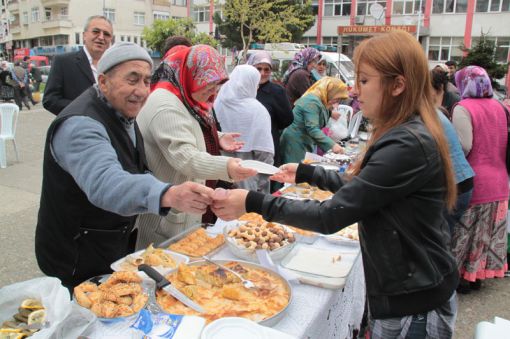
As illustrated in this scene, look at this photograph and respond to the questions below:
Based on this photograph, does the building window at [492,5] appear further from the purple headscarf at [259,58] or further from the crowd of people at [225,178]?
the crowd of people at [225,178]

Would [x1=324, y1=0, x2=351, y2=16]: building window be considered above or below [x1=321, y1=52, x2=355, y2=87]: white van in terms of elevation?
above

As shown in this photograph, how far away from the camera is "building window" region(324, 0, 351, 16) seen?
32.0 metres

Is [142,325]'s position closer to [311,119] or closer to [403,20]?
[311,119]

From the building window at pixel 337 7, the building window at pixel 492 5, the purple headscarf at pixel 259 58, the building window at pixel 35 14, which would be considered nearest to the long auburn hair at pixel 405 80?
the purple headscarf at pixel 259 58

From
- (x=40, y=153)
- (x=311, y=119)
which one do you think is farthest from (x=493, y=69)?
(x=40, y=153)

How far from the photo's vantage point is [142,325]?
1.26m

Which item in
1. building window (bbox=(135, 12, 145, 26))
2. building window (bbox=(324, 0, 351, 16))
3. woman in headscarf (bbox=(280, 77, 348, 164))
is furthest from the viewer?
building window (bbox=(135, 12, 145, 26))

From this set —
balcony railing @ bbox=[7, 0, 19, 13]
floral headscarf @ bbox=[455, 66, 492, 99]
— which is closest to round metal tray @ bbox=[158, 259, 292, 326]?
→ floral headscarf @ bbox=[455, 66, 492, 99]

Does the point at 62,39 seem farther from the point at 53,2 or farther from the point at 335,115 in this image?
the point at 335,115

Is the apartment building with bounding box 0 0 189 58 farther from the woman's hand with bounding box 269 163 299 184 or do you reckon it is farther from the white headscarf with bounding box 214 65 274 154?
the woman's hand with bounding box 269 163 299 184

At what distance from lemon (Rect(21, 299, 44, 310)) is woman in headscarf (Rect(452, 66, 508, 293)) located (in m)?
3.26

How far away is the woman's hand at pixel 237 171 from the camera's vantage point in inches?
80.8

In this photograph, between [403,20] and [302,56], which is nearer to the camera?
[302,56]

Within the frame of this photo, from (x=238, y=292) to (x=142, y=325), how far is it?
0.41 meters
